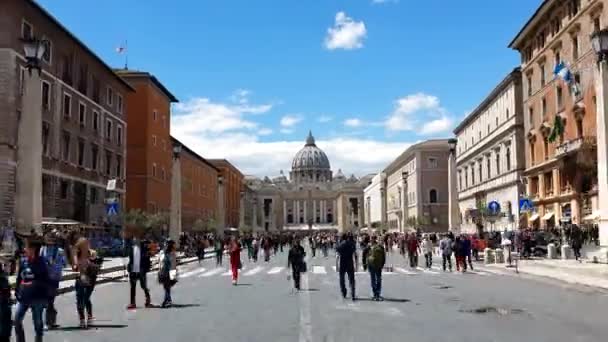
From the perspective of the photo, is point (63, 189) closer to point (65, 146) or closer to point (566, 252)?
point (65, 146)

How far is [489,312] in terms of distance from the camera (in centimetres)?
1484

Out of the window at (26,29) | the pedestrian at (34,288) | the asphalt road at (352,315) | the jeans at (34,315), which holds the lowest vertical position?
the asphalt road at (352,315)

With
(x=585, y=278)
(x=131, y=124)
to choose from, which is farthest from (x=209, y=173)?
(x=585, y=278)

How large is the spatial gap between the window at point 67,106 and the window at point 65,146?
119cm

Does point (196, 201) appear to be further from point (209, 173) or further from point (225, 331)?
point (225, 331)

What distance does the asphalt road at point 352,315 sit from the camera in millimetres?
11664

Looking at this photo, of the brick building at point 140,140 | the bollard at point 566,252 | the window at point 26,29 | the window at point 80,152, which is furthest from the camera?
the brick building at point 140,140

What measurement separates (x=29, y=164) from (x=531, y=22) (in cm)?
4616

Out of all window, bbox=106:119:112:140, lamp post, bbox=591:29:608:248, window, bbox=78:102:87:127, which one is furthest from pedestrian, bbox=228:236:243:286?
window, bbox=106:119:112:140

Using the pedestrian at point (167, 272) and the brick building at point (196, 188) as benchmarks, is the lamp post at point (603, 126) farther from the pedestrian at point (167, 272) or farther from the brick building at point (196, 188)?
the brick building at point (196, 188)

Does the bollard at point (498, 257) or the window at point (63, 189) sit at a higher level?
the window at point (63, 189)

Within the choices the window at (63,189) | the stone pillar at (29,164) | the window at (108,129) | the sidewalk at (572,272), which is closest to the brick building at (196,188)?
the window at (108,129)

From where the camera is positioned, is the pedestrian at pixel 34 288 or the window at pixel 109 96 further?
the window at pixel 109 96

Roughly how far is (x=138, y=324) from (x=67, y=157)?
36991 millimetres
